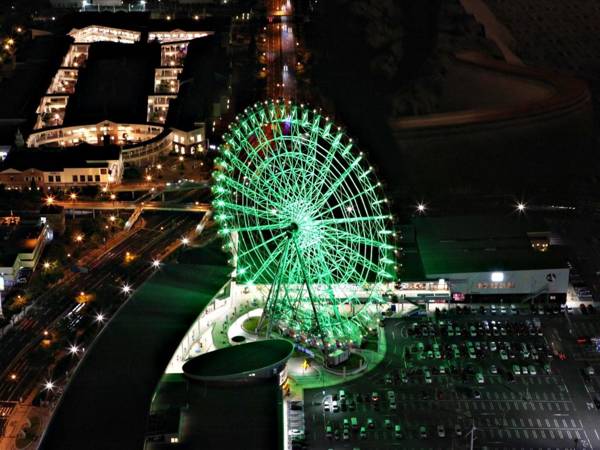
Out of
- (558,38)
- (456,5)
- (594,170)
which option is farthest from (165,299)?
(558,38)

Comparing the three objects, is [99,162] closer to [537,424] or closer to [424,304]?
[424,304]

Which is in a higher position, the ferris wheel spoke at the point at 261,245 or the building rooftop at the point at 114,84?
the building rooftop at the point at 114,84

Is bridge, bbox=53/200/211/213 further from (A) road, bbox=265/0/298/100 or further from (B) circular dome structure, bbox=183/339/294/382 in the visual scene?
(B) circular dome structure, bbox=183/339/294/382

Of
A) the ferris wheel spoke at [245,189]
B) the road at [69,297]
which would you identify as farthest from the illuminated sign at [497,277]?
the road at [69,297]

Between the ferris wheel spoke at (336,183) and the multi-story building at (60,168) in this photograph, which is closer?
the ferris wheel spoke at (336,183)

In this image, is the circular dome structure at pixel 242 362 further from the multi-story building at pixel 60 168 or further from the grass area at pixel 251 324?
the multi-story building at pixel 60 168
